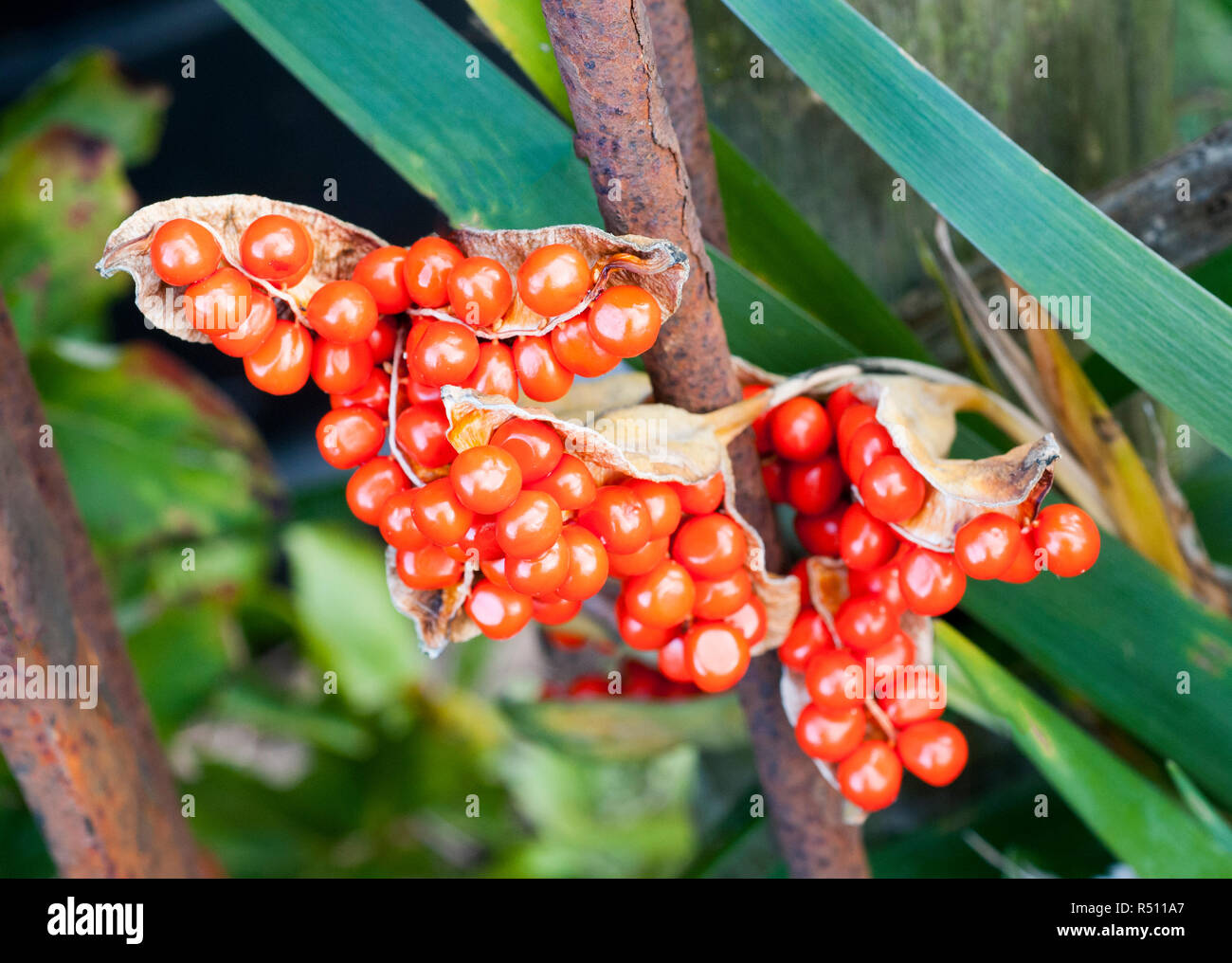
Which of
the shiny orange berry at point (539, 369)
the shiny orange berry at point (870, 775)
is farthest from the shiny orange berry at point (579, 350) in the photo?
the shiny orange berry at point (870, 775)

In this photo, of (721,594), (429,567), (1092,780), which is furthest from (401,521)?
(1092,780)

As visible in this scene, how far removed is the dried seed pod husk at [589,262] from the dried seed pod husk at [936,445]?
0.08m

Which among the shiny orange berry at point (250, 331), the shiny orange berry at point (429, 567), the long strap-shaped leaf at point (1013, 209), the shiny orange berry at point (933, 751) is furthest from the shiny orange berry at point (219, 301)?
the shiny orange berry at point (933, 751)

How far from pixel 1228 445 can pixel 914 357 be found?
173mm

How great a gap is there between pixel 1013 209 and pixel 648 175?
0.15 m

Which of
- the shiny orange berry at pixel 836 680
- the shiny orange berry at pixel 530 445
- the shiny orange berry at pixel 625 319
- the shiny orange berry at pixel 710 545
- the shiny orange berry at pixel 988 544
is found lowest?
the shiny orange berry at pixel 836 680

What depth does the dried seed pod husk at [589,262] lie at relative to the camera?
35 cm

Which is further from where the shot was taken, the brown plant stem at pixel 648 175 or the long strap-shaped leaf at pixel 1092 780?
the long strap-shaped leaf at pixel 1092 780

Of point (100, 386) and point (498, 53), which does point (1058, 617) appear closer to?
point (498, 53)

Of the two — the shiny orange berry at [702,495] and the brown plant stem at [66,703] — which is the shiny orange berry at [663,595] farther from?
the brown plant stem at [66,703]

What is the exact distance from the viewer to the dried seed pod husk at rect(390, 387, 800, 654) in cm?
35

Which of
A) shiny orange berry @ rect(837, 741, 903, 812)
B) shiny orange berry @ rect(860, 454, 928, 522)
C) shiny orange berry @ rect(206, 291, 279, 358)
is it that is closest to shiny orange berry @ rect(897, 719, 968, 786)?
shiny orange berry @ rect(837, 741, 903, 812)

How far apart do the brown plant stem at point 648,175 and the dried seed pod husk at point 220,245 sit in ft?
0.31

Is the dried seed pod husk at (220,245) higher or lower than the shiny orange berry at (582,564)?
higher
